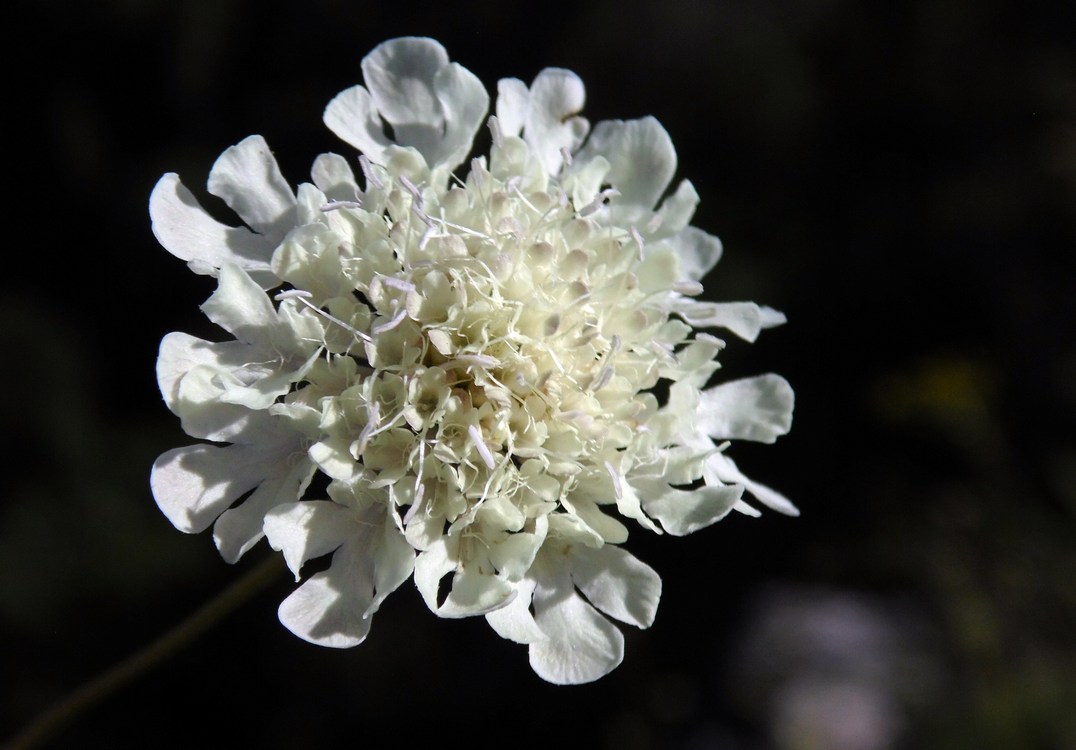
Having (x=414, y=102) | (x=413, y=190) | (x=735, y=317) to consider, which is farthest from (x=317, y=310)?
(x=735, y=317)

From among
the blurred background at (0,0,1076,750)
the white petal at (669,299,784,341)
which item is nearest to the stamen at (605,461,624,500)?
the white petal at (669,299,784,341)

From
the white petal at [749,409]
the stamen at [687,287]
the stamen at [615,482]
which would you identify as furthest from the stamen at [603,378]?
the white petal at [749,409]

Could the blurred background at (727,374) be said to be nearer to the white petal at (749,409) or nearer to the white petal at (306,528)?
the white petal at (749,409)

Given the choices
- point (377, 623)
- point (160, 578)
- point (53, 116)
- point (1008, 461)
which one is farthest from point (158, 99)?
point (1008, 461)

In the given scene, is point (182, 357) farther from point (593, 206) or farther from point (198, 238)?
point (593, 206)

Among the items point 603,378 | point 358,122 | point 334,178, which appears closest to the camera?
point 603,378

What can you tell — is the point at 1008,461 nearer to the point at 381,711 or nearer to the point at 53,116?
the point at 381,711
